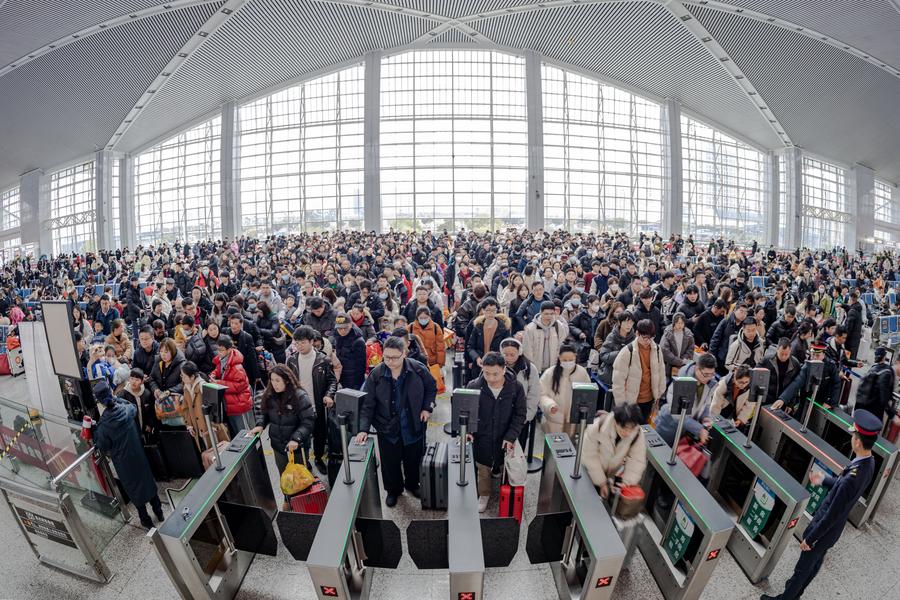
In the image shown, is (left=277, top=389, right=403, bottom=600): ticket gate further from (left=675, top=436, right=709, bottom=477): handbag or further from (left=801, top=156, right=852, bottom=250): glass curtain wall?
(left=801, top=156, right=852, bottom=250): glass curtain wall

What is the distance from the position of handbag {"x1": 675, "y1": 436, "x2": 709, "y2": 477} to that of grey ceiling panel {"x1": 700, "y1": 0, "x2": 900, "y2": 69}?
1979 cm

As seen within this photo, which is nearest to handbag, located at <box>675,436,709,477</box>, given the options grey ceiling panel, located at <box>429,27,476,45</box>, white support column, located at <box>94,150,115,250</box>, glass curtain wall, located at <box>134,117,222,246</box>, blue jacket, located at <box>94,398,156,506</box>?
blue jacket, located at <box>94,398,156,506</box>

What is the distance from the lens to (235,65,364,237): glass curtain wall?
27281mm

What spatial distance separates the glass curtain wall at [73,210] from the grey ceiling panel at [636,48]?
28.3 metres

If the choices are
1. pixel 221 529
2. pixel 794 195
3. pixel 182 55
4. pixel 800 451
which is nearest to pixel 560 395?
pixel 800 451

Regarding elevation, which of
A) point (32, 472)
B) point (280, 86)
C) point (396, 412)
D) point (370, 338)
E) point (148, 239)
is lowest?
point (32, 472)

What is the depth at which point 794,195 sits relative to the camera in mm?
32094

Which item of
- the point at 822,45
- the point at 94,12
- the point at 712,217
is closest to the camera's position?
the point at 94,12

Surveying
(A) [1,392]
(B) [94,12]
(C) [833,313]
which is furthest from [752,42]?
(A) [1,392]

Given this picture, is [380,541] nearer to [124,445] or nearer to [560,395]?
[560,395]

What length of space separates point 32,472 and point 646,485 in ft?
16.1

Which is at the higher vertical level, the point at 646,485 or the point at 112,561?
the point at 646,485

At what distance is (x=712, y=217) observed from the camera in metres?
31.4

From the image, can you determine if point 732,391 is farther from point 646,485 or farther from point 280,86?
point 280,86
